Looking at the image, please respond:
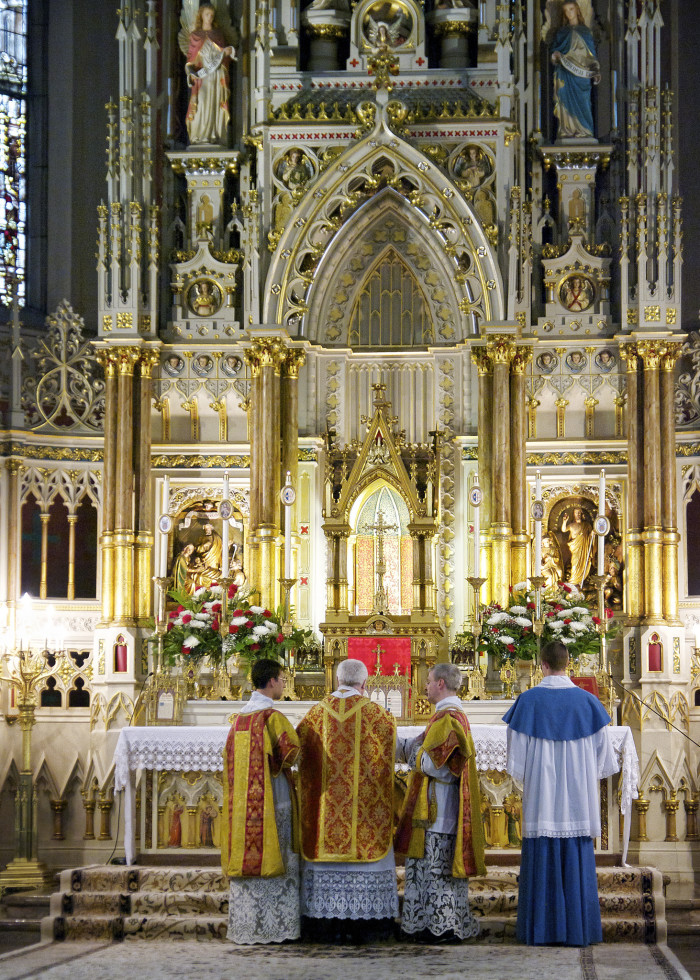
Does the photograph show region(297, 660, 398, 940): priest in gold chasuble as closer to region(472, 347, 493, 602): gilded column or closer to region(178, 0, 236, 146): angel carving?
region(472, 347, 493, 602): gilded column

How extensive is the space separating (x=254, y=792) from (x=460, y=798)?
157cm

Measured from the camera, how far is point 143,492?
17.8m

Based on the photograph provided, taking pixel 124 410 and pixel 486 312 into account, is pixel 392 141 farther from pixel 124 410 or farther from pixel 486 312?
pixel 124 410

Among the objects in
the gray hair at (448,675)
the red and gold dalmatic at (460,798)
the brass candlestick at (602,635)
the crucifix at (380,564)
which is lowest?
the red and gold dalmatic at (460,798)

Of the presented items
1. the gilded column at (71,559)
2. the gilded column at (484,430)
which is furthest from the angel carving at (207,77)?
the gilded column at (71,559)

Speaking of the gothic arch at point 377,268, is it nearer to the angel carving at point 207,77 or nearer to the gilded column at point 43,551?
the angel carving at point 207,77

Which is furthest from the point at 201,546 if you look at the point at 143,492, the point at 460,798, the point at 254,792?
the point at 460,798

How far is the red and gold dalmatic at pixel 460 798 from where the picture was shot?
11.2 m

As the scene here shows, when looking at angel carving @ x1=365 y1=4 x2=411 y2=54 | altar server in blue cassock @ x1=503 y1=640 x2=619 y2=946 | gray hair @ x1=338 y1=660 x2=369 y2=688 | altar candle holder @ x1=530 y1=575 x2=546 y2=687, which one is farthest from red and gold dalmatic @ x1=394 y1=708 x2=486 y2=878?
angel carving @ x1=365 y1=4 x2=411 y2=54

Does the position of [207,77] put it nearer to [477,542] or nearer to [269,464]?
[269,464]

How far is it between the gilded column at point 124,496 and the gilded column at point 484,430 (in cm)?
409

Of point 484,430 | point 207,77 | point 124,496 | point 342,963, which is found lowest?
point 342,963

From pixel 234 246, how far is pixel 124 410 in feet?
8.70

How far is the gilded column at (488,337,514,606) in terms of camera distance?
56.1 ft
